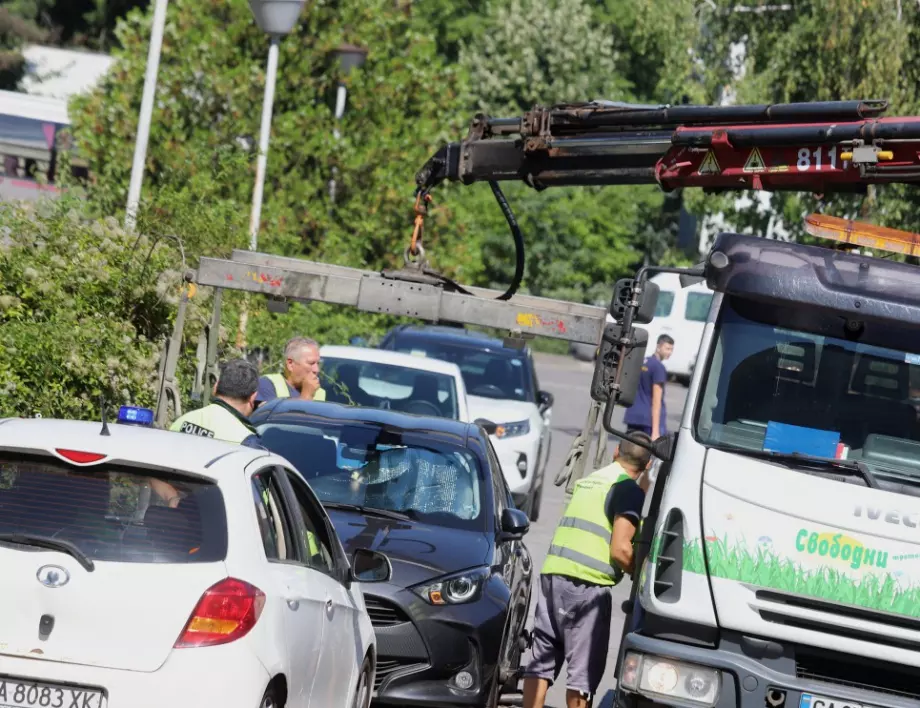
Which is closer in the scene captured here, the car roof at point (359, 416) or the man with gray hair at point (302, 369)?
the car roof at point (359, 416)

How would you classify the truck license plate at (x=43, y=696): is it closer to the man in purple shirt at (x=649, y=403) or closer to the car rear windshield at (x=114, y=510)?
the car rear windshield at (x=114, y=510)

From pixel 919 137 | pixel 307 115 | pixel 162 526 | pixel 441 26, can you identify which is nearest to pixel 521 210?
pixel 441 26

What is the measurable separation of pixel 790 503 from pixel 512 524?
2556mm

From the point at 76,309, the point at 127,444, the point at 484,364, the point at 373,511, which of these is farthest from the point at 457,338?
the point at 127,444

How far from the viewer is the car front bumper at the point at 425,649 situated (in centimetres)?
862

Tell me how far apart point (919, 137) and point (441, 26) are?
57818 mm

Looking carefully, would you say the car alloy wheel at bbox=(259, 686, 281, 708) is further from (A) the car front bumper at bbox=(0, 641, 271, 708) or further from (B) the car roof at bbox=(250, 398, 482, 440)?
(B) the car roof at bbox=(250, 398, 482, 440)

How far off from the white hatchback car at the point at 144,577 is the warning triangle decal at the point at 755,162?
4.29m

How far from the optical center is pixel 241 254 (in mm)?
12406

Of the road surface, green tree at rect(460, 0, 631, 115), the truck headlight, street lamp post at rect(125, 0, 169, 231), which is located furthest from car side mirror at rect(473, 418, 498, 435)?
green tree at rect(460, 0, 631, 115)

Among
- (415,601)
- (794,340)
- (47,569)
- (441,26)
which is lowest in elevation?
(415,601)

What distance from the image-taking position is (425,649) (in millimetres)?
8648

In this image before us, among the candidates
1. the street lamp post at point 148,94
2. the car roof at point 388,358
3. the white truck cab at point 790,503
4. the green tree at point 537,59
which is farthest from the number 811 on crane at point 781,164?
the green tree at point 537,59

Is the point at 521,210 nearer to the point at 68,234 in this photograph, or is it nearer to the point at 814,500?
the point at 68,234
